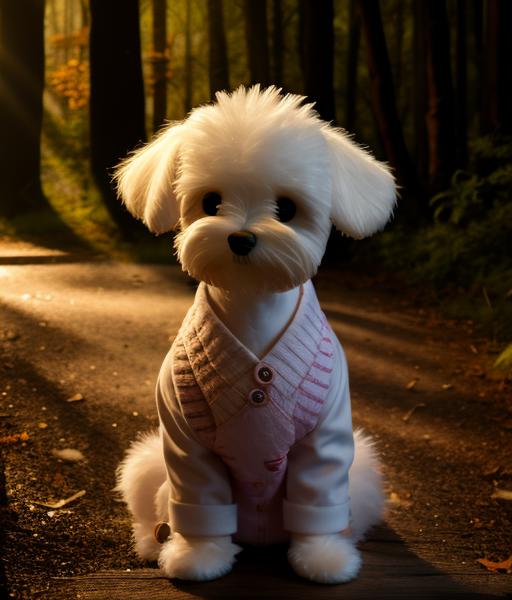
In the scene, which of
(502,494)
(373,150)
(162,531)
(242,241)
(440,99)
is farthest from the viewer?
(440,99)

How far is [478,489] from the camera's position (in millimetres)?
4023

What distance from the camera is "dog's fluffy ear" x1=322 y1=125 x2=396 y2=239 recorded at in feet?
7.43

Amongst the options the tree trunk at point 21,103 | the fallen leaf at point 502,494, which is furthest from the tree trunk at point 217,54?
the fallen leaf at point 502,494

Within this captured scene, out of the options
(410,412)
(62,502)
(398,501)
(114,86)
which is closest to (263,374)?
(62,502)

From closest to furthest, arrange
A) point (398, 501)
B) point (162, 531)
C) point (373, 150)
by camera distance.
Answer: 1. point (162, 531)
2. point (398, 501)
3. point (373, 150)

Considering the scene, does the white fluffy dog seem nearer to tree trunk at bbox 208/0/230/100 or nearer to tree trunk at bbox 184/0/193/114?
tree trunk at bbox 208/0/230/100

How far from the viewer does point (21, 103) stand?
33.9 ft

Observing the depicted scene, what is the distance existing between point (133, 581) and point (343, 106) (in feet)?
72.6

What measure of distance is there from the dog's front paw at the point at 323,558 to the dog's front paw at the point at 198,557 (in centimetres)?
19

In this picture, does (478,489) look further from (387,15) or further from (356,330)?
(387,15)

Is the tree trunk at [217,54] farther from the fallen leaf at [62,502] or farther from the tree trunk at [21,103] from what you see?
the fallen leaf at [62,502]

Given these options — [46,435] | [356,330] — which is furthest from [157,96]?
[46,435]

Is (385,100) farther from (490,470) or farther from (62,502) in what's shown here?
(62,502)

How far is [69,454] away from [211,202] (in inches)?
83.9
